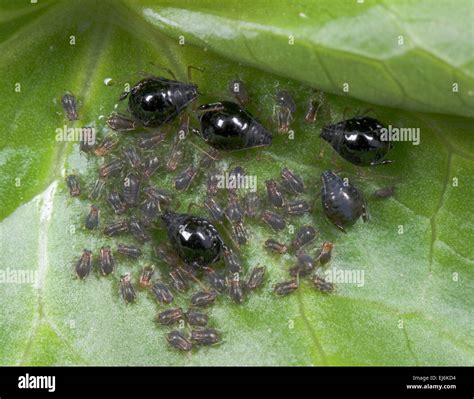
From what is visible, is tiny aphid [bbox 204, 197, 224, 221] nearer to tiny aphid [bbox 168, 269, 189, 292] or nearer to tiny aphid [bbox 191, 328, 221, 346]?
tiny aphid [bbox 168, 269, 189, 292]

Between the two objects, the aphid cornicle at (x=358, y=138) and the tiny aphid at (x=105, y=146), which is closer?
the aphid cornicle at (x=358, y=138)

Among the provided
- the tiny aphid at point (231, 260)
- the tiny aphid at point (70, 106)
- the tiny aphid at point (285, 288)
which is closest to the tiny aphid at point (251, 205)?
the tiny aphid at point (231, 260)

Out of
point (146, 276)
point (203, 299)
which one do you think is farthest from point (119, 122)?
point (203, 299)

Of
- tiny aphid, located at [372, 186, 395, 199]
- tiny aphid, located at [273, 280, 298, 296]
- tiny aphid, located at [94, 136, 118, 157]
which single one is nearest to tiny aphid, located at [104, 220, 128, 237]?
tiny aphid, located at [94, 136, 118, 157]

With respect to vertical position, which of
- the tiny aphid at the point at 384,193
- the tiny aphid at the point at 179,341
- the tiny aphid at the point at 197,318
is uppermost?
the tiny aphid at the point at 384,193

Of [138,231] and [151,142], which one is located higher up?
[151,142]

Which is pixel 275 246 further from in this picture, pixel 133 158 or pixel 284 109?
pixel 133 158

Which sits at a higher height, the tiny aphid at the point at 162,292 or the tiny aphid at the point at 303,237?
the tiny aphid at the point at 303,237

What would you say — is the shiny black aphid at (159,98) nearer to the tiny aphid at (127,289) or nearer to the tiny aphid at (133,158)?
the tiny aphid at (133,158)
